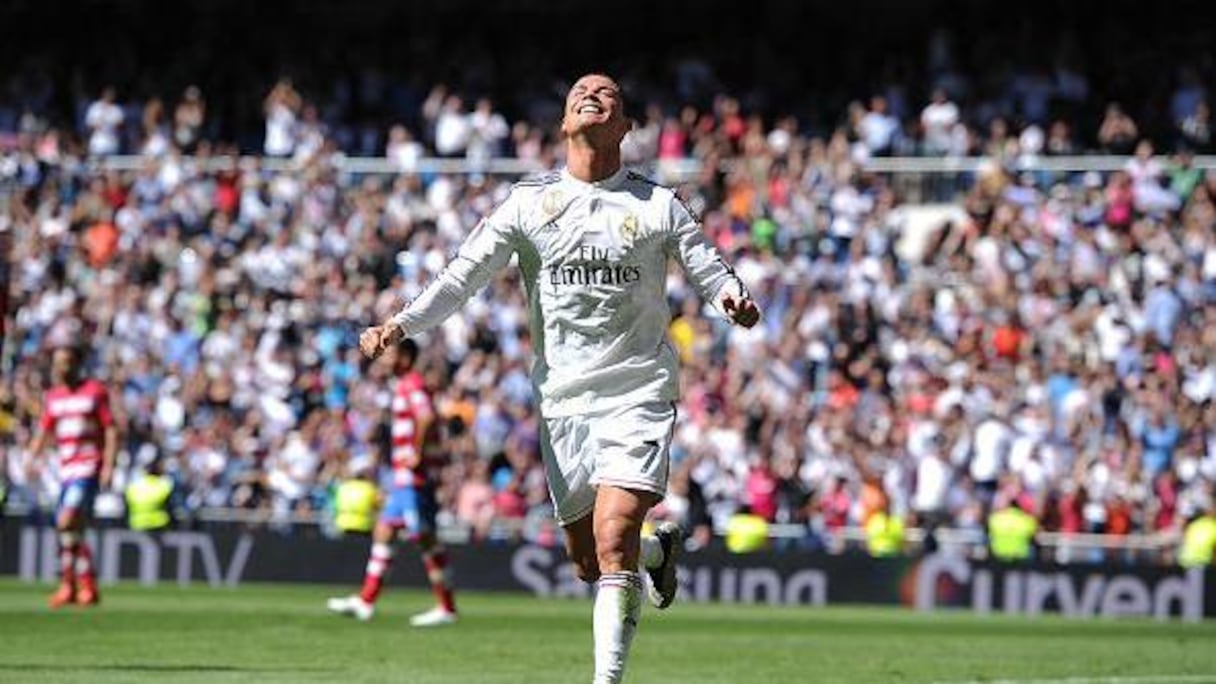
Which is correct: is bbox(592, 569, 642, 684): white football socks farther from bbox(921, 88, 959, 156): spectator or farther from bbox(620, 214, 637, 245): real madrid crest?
bbox(921, 88, 959, 156): spectator

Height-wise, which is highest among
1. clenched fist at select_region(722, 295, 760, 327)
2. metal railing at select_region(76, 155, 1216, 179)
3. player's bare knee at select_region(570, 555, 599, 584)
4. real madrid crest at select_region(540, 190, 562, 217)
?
metal railing at select_region(76, 155, 1216, 179)

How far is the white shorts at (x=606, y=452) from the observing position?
11227mm

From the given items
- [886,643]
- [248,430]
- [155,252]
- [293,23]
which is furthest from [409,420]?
[293,23]

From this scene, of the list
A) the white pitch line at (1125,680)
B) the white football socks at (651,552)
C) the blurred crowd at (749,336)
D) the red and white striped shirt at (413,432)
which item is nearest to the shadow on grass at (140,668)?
the white pitch line at (1125,680)

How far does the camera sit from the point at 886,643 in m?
19.6

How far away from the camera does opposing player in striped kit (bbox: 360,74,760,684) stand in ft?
37.0

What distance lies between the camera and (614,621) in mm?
10859

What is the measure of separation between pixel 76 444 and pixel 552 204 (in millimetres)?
12236

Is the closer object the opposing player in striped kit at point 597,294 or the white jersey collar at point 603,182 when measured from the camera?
the opposing player in striped kit at point 597,294

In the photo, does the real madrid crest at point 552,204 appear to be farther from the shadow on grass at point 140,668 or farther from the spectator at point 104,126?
the spectator at point 104,126

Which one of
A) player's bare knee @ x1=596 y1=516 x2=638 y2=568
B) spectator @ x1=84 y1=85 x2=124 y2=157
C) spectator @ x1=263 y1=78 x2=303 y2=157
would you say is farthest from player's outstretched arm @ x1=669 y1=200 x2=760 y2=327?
spectator @ x1=84 y1=85 x2=124 y2=157

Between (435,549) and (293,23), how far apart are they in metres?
19.6

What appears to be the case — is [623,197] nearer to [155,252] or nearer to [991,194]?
[991,194]

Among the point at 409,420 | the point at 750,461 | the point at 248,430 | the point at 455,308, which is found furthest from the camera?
the point at 248,430
